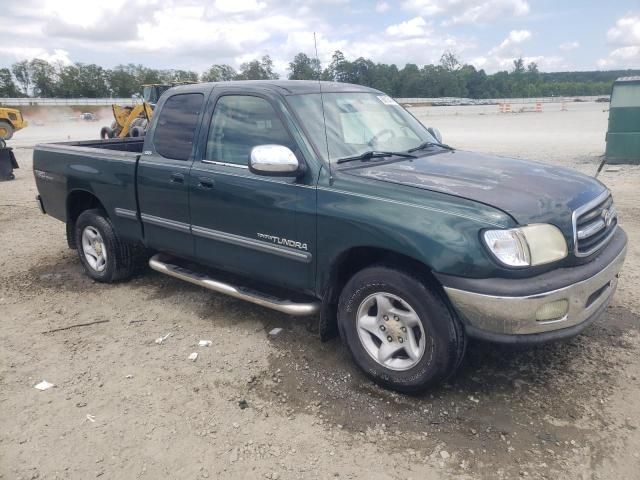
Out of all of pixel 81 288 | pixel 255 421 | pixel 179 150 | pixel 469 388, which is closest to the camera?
pixel 255 421

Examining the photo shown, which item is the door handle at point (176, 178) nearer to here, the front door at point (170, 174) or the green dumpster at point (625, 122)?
the front door at point (170, 174)

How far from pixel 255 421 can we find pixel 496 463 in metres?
1.35

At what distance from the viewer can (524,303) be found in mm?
2873

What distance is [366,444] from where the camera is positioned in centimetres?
298

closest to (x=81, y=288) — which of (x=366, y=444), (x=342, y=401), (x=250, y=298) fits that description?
(x=250, y=298)

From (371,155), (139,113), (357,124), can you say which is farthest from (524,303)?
(139,113)

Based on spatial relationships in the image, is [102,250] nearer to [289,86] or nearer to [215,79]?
[289,86]

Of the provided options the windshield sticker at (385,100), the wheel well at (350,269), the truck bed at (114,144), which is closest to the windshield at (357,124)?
the windshield sticker at (385,100)

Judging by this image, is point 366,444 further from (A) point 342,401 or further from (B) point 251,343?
(B) point 251,343

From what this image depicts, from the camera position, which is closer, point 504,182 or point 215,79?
point 504,182

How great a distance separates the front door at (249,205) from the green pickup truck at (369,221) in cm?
1

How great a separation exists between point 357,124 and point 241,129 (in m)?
0.88

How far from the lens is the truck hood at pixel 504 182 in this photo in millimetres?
3086

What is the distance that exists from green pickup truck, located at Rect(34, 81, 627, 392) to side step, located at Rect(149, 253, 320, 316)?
0.06 ft
